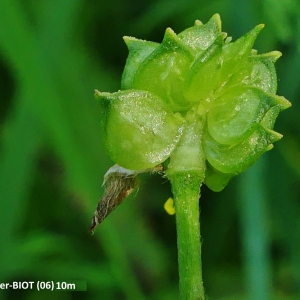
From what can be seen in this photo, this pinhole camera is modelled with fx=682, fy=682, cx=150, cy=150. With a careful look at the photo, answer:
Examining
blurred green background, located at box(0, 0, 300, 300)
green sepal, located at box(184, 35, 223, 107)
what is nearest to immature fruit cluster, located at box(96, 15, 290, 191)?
green sepal, located at box(184, 35, 223, 107)

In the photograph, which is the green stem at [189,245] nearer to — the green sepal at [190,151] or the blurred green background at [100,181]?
the green sepal at [190,151]

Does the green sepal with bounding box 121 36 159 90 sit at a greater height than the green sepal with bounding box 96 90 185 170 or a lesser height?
greater

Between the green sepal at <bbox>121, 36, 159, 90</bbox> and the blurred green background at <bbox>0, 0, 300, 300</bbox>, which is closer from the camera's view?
the green sepal at <bbox>121, 36, 159, 90</bbox>

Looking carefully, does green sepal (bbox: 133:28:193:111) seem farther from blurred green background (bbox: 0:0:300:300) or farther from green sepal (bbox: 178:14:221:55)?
blurred green background (bbox: 0:0:300:300)

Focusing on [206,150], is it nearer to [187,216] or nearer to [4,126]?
[187,216]

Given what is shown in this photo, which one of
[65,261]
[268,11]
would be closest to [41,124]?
[65,261]

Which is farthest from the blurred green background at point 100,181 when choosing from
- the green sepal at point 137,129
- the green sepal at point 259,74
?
the green sepal at point 137,129
